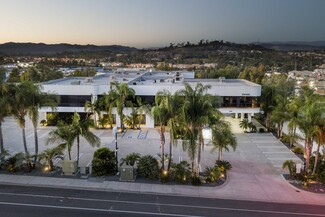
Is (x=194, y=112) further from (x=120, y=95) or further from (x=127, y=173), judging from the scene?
(x=120, y=95)

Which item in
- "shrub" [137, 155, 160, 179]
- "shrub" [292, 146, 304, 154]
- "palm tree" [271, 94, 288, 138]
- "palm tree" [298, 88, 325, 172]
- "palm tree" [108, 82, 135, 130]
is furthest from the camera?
"palm tree" [108, 82, 135, 130]

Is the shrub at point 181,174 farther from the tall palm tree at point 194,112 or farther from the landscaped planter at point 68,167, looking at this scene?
the landscaped planter at point 68,167

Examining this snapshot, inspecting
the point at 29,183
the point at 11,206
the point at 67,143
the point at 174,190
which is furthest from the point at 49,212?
the point at 174,190

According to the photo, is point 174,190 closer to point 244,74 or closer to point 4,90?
point 4,90

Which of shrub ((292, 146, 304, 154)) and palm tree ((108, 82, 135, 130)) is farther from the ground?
palm tree ((108, 82, 135, 130))

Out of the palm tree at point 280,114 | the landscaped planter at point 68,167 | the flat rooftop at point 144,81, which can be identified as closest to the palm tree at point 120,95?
the flat rooftop at point 144,81

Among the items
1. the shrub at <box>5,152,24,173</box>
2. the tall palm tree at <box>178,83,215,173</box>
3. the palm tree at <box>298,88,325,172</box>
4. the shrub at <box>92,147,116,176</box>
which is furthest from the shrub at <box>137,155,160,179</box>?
the palm tree at <box>298,88,325,172</box>

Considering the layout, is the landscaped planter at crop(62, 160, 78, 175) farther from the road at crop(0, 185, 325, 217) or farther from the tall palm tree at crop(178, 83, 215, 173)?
the tall palm tree at crop(178, 83, 215, 173)

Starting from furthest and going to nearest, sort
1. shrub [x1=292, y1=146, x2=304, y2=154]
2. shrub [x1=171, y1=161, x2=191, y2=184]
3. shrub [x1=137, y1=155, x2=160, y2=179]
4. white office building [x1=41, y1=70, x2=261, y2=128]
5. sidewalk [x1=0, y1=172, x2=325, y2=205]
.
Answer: white office building [x1=41, y1=70, x2=261, y2=128], shrub [x1=292, y1=146, x2=304, y2=154], shrub [x1=137, y1=155, x2=160, y2=179], shrub [x1=171, y1=161, x2=191, y2=184], sidewalk [x1=0, y1=172, x2=325, y2=205]
